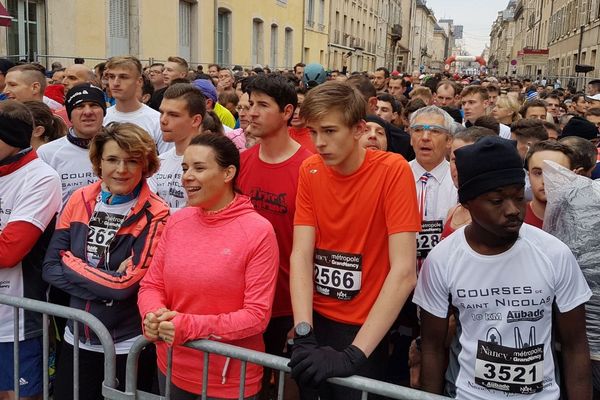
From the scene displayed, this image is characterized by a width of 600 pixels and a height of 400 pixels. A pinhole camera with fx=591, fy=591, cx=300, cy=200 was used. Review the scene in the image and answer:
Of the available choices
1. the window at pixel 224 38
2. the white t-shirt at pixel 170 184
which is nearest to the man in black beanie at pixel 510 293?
the white t-shirt at pixel 170 184

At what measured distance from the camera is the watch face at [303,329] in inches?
94.0

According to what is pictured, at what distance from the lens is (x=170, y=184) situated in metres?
3.85

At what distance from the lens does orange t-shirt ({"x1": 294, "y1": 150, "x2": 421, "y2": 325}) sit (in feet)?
8.67

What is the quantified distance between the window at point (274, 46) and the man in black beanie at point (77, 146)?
2593cm

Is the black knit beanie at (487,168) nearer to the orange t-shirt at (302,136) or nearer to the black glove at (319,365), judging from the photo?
the black glove at (319,365)

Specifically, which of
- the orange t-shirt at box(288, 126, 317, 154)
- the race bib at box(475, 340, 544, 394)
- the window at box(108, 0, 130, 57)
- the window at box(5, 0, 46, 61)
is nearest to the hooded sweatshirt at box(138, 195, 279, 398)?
the race bib at box(475, 340, 544, 394)

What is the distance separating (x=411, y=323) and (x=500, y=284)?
4.13ft

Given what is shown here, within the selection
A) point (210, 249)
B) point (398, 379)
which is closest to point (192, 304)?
point (210, 249)

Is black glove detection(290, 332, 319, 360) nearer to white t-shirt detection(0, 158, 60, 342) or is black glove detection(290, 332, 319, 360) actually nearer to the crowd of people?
the crowd of people

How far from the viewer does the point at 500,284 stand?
237 centimetres

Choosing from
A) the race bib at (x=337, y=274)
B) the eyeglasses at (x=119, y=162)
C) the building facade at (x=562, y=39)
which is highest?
the building facade at (x=562, y=39)

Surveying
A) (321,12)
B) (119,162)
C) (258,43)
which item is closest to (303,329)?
(119,162)

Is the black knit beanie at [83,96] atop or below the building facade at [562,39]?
below

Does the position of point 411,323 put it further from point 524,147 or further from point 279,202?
point 524,147
